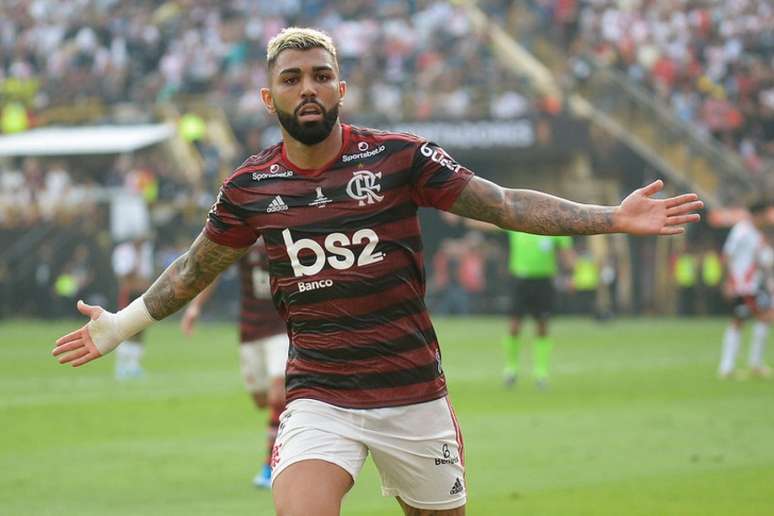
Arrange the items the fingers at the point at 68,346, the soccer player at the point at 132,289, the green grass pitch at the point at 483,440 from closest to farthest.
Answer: the fingers at the point at 68,346, the green grass pitch at the point at 483,440, the soccer player at the point at 132,289

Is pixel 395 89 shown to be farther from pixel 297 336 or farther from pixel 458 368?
pixel 297 336

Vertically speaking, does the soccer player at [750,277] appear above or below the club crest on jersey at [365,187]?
below

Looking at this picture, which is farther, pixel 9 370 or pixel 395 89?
pixel 395 89

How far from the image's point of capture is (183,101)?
41.3 m

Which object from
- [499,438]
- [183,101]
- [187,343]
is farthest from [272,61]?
[183,101]

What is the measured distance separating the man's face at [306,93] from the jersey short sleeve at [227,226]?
0.48 m

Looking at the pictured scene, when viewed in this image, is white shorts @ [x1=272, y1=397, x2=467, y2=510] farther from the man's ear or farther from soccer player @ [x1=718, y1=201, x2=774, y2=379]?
soccer player @ [x1=718, y1=201, x2=774, y2=379]

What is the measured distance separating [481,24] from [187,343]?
14.9 m

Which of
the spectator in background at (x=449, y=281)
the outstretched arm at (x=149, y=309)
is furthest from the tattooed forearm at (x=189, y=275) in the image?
the spectator in background at (x=449, y=281)

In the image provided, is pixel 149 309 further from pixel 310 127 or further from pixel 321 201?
pixel 310 127

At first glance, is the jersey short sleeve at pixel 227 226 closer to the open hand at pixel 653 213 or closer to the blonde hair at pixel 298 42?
the blonde hair at pixel 298 42

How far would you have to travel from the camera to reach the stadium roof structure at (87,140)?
3931cm

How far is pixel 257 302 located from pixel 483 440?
3.11m

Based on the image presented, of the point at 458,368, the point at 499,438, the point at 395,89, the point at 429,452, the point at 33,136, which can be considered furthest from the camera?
the point at 33,136
